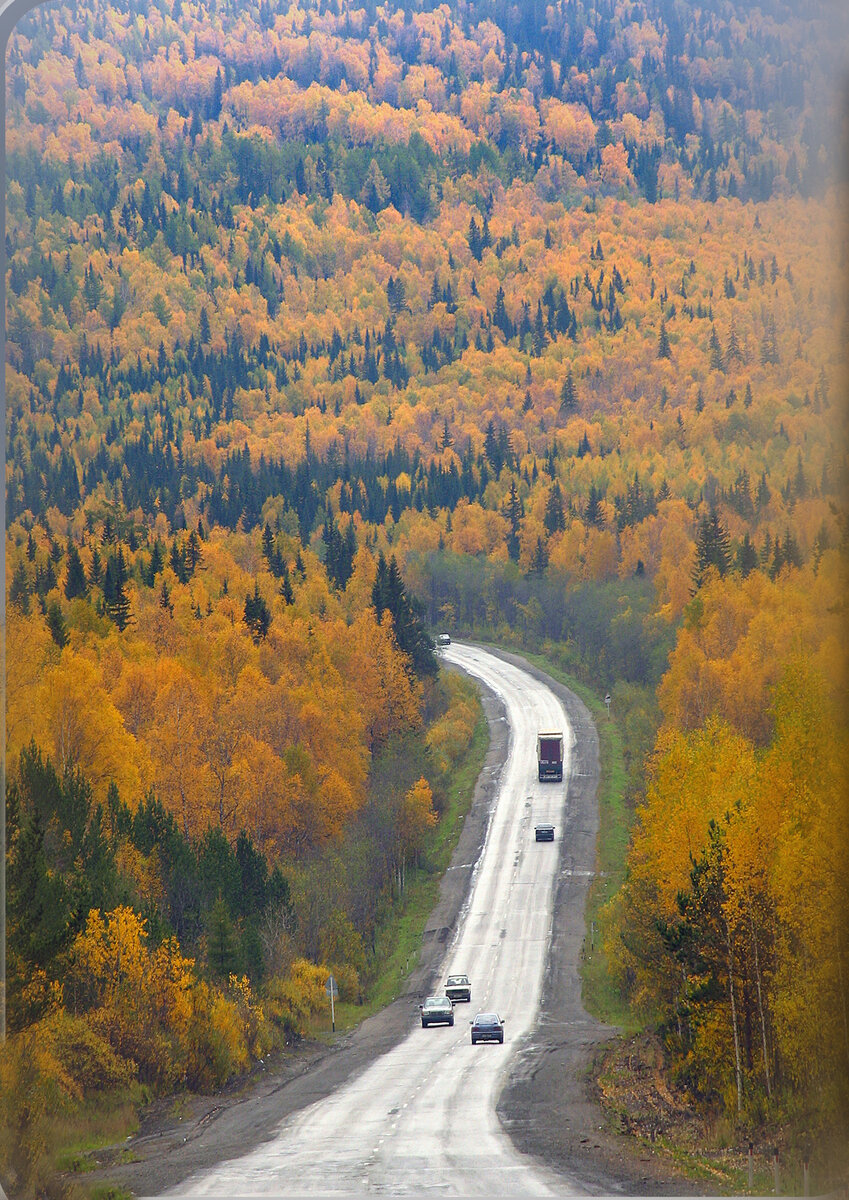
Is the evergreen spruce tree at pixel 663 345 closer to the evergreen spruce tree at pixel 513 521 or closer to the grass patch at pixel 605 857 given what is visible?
the evergreen spruce tree at pixel 513 521

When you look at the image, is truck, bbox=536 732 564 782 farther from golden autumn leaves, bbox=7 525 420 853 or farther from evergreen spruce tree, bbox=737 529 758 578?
evergreen spruce tree, bbox=737 529 758 578

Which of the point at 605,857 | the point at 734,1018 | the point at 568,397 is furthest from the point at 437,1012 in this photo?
the point at 568,397

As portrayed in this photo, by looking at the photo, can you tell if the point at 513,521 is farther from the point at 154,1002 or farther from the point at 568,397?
the point at 154,1002

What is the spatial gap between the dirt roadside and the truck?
12367 mm

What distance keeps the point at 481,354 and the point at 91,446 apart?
88922 mm

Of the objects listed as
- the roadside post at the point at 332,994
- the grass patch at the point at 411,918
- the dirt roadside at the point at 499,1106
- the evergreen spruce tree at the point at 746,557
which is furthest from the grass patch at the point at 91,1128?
the evergreen spruce tree at the point at 746,557

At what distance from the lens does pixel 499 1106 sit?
1733 cm

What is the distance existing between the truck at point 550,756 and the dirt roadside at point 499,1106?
1237 centimetres

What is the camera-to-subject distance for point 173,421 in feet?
523

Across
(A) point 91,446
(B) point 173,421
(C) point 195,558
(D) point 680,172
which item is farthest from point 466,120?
(C) point 195,558

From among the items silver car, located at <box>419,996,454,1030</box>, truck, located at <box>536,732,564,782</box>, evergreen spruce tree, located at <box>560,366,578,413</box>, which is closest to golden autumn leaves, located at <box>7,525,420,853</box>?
truck, located at <box>536,732,564,782</box>

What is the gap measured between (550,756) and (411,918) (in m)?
18.4

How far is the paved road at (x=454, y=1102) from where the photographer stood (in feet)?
39.5

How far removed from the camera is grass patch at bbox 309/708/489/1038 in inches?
1152
